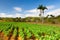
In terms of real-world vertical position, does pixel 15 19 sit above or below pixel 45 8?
below

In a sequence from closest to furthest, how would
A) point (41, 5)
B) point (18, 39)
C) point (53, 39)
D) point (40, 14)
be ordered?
1. point (53, 39)
2. point (18, 39)
3. point (41, 5)
4. point (40, 14)

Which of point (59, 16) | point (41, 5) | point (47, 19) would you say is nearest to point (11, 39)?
point (41, 5)

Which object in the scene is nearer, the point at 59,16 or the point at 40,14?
the point at 40,14

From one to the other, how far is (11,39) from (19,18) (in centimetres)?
4467

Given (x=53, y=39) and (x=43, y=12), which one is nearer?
(x=53, y=39)

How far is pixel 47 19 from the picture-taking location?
58.8 metres

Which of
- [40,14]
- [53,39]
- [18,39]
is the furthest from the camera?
[40,14]

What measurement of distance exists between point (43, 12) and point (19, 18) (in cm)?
1196

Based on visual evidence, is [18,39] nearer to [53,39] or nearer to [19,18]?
[53,39]

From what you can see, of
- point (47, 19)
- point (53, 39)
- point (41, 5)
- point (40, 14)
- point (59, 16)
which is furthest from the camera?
point (59, 16)

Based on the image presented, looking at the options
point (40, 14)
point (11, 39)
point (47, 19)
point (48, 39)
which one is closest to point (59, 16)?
point (47, 19)

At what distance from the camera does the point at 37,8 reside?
52.2 meters

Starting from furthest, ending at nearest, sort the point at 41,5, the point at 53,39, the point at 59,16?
the point at 59,16, the point at 41,5, the point at 53,39

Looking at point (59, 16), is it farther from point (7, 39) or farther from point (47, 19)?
point (7, 39)
